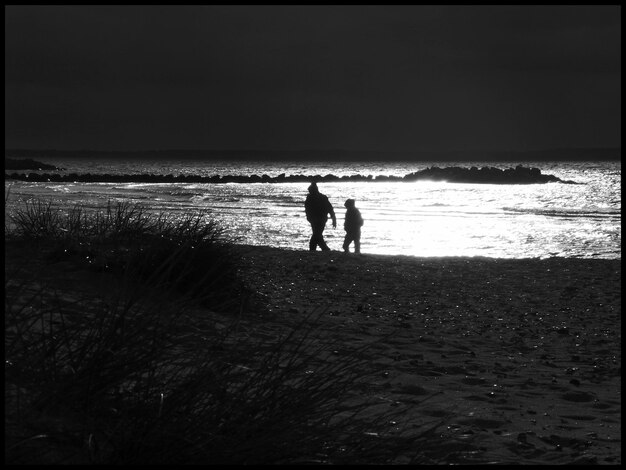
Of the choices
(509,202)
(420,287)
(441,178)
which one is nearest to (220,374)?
(420,287)

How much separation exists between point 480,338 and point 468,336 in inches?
5.8

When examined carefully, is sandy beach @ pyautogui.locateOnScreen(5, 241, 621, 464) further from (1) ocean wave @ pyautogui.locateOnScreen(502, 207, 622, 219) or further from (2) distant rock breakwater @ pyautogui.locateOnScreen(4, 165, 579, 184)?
(2) distant rock breakwater @ pyautogui.locateOnScreen(4, 165, 579, 184)

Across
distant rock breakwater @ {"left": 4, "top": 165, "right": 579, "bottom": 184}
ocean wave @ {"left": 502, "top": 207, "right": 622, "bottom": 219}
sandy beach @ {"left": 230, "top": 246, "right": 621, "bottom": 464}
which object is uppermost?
distant rock breakwater @ {"left": 4, "top": 165, "right": 579, "bottom": 184}

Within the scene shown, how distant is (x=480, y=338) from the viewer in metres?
8.35

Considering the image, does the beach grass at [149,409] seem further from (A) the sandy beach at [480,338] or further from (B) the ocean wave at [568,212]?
(B) the ocean wave at [568,212]

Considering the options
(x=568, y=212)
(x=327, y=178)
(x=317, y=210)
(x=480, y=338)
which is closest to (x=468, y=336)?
(x=480, y=338)

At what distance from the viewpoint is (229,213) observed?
108 ft

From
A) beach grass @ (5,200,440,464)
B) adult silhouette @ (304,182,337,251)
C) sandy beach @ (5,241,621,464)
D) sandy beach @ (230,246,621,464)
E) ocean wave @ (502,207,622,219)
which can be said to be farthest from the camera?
ocean wave @ (502,207,622,219)

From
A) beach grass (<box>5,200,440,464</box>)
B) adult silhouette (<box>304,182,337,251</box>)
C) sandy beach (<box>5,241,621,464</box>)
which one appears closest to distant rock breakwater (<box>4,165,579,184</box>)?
adult silhouette (<box>304,182,337,251</box>)

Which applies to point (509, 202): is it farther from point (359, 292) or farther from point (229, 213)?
point (359, 292)

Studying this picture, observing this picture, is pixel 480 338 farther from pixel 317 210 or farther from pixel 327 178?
pixel 327 178

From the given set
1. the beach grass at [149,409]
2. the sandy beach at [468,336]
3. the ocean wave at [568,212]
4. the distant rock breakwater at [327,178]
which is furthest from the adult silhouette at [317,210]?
the distant rock breakwater at [327,178]

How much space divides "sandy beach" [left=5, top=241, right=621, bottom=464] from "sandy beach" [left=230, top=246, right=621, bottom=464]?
16 mm

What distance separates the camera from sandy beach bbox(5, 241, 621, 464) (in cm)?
462
